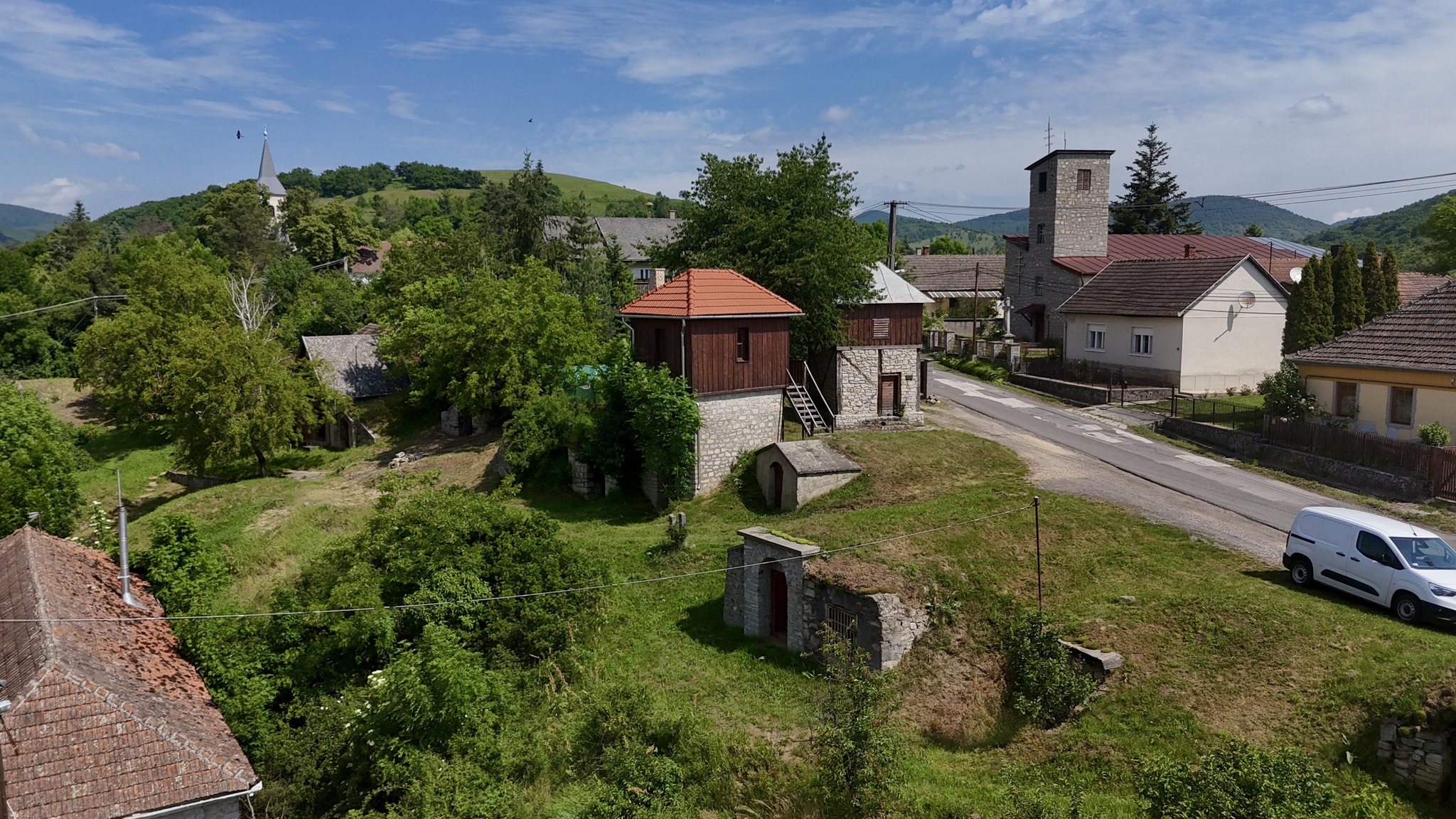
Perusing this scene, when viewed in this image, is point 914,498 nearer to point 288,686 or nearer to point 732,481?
point 732,481

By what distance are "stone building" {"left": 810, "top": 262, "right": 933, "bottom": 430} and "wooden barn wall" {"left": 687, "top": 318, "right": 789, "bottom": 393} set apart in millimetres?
3823

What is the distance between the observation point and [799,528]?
22.1m

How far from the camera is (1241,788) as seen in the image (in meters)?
10.1

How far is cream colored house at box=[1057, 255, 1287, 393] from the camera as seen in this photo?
38062mm

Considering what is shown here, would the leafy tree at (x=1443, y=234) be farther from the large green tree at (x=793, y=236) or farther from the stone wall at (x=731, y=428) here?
the stone wall at (x=731, y=428)

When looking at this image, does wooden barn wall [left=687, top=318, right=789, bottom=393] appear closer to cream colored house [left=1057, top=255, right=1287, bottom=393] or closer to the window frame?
cream colored house [left=1057, top=255, right=1287, bottom=393]

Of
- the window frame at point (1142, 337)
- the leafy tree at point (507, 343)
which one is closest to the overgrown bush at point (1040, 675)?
the leafy tree at point (507, 343)

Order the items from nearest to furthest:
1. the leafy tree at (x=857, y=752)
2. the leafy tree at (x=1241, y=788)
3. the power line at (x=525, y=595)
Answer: the leafy tree at (x=1241, y=788) < the leafy tree at (x=857, y=752) < the power line at (x=525, y=595)

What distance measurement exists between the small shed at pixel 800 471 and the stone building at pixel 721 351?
68.2 inches

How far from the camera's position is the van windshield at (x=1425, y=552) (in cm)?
1588

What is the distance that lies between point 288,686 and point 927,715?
41.9ft

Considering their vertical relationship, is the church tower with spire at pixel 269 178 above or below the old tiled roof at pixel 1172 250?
above

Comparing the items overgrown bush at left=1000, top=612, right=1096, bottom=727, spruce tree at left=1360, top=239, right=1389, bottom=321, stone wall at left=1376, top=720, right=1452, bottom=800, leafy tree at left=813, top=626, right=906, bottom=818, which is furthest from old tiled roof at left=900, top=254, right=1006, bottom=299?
stone wall at left=1376, top=720, right=1452, bottom=800

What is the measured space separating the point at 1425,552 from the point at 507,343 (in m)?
29.9
